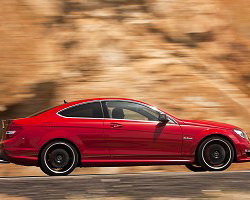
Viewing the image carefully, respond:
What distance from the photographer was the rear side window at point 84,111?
11117 mm

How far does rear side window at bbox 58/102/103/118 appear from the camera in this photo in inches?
438

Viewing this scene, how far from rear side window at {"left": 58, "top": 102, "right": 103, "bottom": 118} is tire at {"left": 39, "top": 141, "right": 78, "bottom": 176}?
57 centimetres

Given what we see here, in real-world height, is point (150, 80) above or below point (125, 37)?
below

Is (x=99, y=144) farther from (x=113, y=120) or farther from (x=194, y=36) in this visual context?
(x=194, y=36)

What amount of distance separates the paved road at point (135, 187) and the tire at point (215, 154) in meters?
2.23

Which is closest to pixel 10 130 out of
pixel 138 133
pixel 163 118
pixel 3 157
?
pixel 3 157

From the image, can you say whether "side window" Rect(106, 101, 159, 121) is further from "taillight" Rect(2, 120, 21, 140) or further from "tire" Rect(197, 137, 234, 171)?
"taillight" Rect(2, 120, 21, 140)

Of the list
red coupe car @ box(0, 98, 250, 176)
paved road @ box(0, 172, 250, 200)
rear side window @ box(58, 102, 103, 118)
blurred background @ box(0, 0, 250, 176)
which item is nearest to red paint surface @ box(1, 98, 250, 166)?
red coupe car @ box(0, 98, 250, 176)

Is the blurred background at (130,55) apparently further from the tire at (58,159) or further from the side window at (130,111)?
the tire at (58,159)

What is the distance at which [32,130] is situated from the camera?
35.3 ft

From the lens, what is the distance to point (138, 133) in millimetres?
11070

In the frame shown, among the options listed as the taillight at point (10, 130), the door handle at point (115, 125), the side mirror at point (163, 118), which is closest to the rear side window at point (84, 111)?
the door handle at point (115, 125)

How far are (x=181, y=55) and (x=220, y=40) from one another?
1.93 metres

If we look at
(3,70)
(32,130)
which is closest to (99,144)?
(32,130)
